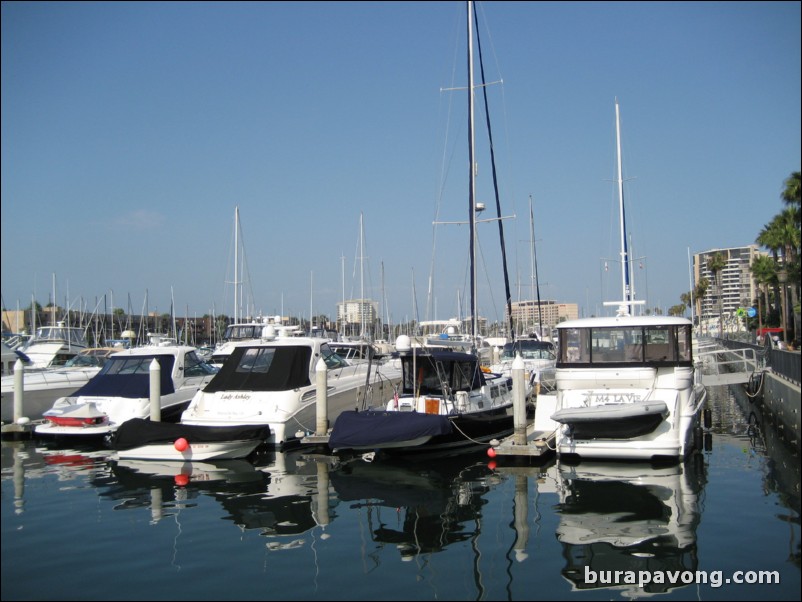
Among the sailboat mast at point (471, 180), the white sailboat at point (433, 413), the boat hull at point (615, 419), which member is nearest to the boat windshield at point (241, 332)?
the sailboat mast at point (471, 180)

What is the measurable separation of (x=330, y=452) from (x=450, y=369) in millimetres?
3450

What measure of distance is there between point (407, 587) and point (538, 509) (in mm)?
3956

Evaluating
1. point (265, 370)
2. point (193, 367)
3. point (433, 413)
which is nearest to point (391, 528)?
point (433, 413)

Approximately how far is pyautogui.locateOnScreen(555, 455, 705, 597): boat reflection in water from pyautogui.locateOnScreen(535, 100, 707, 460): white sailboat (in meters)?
0.54

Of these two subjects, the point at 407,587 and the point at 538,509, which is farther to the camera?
the point at 538,509

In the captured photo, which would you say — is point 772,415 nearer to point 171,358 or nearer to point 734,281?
point 171,358

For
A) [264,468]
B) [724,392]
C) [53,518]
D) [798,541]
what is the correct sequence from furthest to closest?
1. [724,392]
2. [264,468]
3. [53,518]
4. [798,541]

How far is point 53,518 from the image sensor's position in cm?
1077

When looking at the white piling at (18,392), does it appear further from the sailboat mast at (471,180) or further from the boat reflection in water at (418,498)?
the sailboat mast at (471,180)

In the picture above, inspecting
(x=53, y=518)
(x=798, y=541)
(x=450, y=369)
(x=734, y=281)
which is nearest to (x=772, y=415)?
(x=450, y=369)

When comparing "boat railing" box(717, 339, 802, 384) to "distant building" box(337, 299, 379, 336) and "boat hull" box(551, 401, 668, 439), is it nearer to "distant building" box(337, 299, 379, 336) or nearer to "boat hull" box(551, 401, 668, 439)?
"boat hull" box(551, 401, 668, 439)

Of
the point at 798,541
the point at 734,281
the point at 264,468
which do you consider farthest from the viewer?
the point at 734,281

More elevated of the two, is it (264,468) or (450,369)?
(450,369)

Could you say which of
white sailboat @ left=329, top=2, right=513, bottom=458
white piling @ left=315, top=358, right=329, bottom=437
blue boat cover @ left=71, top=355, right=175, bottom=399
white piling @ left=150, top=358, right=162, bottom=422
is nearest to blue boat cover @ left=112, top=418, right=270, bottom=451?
white piling @ left=315, top=358, right=329, bottom=437
